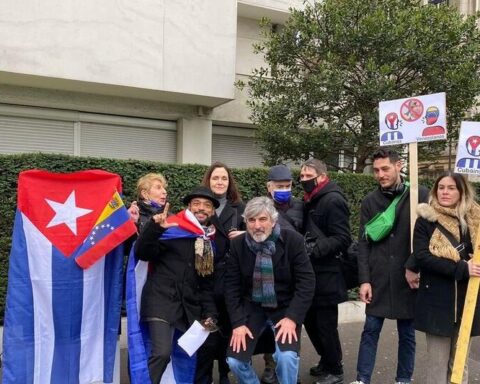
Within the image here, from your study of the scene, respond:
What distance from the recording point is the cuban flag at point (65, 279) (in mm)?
3631

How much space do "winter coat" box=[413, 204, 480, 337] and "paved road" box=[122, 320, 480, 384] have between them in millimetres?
1437

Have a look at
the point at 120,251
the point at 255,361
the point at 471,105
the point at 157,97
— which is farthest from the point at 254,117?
the point at 120,251

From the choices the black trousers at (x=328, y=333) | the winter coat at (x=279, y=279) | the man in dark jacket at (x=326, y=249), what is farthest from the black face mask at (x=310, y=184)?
the black trousers at (x=328, y=333)

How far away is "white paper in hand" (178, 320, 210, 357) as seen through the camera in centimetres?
375

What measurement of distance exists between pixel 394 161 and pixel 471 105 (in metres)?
5.87

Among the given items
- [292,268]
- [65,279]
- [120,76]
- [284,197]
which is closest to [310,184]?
[284,197]

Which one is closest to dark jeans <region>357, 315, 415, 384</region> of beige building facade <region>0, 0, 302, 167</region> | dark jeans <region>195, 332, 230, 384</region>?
dark jeans <region>195, 332, 230, 384</region>

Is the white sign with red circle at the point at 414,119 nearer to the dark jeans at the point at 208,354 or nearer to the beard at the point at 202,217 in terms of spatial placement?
the beard at the point at 202,217

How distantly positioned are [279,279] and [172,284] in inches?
31.9

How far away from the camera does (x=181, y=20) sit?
979 cm

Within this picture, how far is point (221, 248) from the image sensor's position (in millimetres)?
4020

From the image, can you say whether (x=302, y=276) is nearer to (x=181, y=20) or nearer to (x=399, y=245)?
(x=399, y=245)

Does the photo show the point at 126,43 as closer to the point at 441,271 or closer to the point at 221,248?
the point at 221,248

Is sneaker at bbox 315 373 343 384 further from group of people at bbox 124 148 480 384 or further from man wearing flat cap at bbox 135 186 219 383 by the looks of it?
man wearing flat cap at bbox 135 186 219 383
